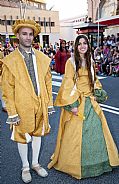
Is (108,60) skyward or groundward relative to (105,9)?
groundward

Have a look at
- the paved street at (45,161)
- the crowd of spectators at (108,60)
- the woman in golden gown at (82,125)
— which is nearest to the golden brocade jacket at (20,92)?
the woman in golden gown at (82,125)

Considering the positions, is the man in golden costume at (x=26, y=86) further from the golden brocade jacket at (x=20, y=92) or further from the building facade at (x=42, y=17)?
the building facade at (x=42, y=17)

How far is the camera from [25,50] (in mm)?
2328

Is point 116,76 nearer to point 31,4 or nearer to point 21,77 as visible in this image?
point 21,77

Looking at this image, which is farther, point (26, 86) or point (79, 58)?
point (79, 58)

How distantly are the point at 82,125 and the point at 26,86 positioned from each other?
2.30 ft

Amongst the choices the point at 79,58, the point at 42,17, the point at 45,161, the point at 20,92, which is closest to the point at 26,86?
the point at 20,92

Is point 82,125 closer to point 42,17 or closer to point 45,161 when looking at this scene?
point 45,161

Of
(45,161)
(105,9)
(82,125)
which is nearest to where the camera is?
(82,125)

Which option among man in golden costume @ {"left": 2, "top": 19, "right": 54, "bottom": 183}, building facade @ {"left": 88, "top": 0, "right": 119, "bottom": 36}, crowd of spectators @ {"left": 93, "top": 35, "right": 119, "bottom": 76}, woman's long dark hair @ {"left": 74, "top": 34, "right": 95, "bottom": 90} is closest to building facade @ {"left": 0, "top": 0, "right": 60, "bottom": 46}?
building facade @ {"left": 88, "top": 0, "right": 119, "bottom": 36}

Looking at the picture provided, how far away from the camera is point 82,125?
8.04ft

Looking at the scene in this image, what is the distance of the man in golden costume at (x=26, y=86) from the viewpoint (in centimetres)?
224

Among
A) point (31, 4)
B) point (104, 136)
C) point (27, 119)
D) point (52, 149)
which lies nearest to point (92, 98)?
point (104, 136)

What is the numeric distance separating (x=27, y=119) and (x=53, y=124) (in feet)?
6.45
